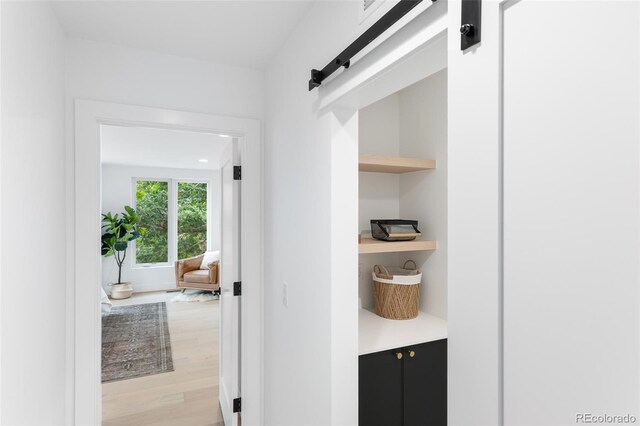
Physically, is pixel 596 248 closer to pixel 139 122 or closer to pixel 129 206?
pixel 139 122

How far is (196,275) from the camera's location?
20.2 feet

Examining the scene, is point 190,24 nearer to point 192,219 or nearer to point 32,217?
point 32,217

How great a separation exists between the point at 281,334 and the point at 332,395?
1.92 feet

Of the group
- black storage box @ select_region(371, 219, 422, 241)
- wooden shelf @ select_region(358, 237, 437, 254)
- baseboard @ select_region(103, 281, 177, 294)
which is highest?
black storage box @ select_region(371, 219, 422, 241)

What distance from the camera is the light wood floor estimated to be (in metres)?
2.55

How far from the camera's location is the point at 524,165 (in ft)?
2.03

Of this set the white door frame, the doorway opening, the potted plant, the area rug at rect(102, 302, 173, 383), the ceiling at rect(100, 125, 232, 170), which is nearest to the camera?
the white door frame

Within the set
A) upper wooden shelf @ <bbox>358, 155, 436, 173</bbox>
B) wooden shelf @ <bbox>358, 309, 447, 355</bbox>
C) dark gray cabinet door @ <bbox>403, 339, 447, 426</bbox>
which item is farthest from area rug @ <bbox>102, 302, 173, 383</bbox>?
upper wooden shelf @ <bbox>358, 155, 436, 173</bbox>

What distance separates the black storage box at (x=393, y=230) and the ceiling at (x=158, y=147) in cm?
196

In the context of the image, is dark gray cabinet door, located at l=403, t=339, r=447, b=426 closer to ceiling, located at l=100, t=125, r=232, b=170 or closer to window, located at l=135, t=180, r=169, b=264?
ceiling, located at l=100, t=125, r=232, b=170

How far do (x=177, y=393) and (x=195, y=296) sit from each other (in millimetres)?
3450

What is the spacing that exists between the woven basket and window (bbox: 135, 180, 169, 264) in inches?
241

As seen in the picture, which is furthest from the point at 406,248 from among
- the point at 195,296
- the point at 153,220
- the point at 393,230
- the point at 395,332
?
the point at 153,220

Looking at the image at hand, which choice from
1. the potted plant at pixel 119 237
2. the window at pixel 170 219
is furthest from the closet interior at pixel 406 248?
the window at pixel 170 219
